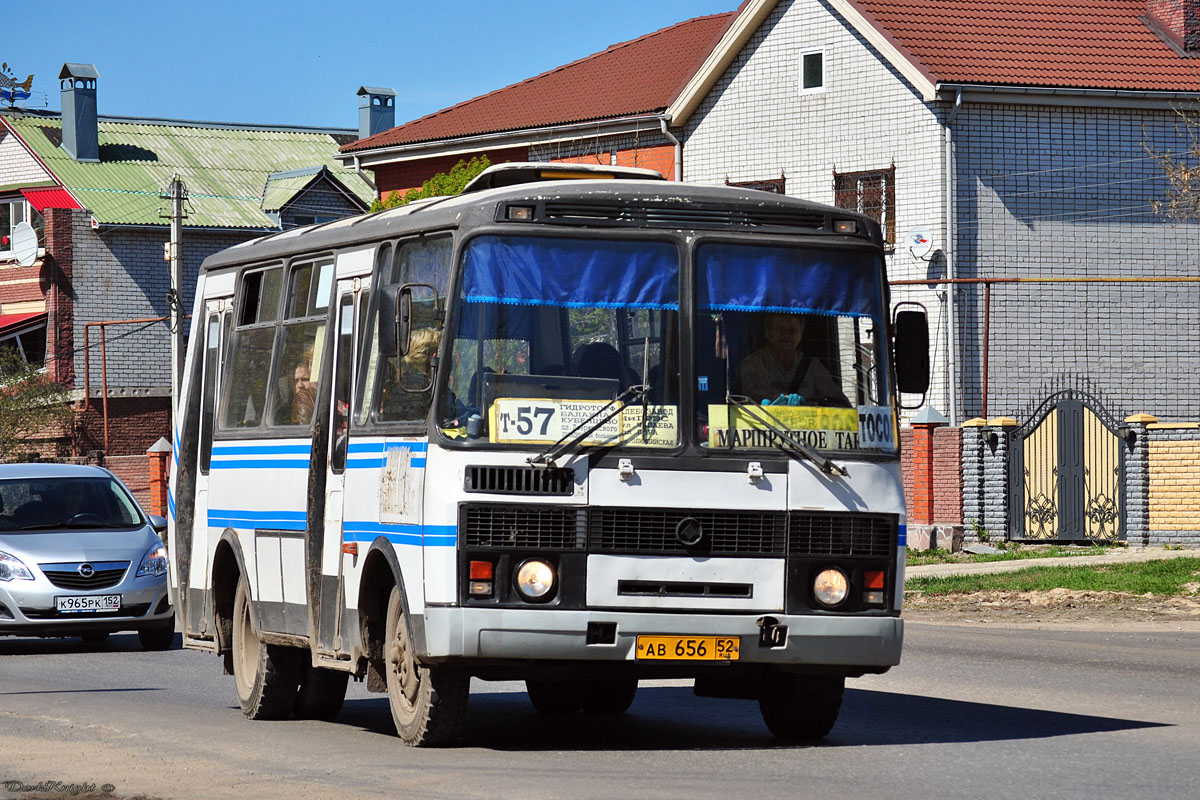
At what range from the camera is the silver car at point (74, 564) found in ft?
60.5

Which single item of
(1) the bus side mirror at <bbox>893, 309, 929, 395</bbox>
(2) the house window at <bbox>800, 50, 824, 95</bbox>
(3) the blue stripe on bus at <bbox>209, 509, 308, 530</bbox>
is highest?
(2) the house window at <bbox>800, 50, 824, 95</bbox>

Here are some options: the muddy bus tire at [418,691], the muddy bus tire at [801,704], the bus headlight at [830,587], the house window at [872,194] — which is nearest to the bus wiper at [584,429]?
the muddy bus tire at [418,691]

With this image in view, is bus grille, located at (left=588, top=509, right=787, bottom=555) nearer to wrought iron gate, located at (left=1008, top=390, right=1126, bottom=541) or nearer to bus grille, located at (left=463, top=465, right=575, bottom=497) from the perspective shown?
bus grille, located at (left=463, top=465, right=575, bottom=497)

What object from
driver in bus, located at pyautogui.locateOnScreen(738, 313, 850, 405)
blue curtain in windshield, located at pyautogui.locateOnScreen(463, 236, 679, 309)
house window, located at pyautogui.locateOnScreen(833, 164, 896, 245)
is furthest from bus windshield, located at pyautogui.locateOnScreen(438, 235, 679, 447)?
house window, located at pyautogui.locateOnScreen(833, 164, 896, 245)

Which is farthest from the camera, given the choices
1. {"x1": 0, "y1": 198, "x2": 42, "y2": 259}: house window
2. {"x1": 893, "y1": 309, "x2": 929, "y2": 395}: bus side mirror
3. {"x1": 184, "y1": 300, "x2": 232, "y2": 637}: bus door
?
{"x1": 0, "y1": 198, "x2": 42, "y2": 259}: house window

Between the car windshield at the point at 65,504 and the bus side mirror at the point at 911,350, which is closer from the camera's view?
the bus side mirror at the point at 911,350

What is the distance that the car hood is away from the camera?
1862cm

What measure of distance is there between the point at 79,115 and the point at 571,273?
167ft

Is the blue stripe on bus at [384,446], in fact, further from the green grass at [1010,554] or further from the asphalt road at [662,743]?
the green grass at [1010,554]

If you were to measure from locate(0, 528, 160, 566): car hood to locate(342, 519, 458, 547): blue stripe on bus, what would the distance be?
8153mm

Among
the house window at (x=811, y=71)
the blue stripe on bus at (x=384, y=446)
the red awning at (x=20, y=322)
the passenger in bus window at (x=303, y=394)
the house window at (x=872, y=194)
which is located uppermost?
the house window at (x=811, y=71)

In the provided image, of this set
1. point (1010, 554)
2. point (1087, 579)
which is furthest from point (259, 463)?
point (1010, 554)

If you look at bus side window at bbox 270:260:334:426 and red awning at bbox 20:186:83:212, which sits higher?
red awning at bbox 20:186:83:212

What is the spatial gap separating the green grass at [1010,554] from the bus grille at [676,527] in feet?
62.7
